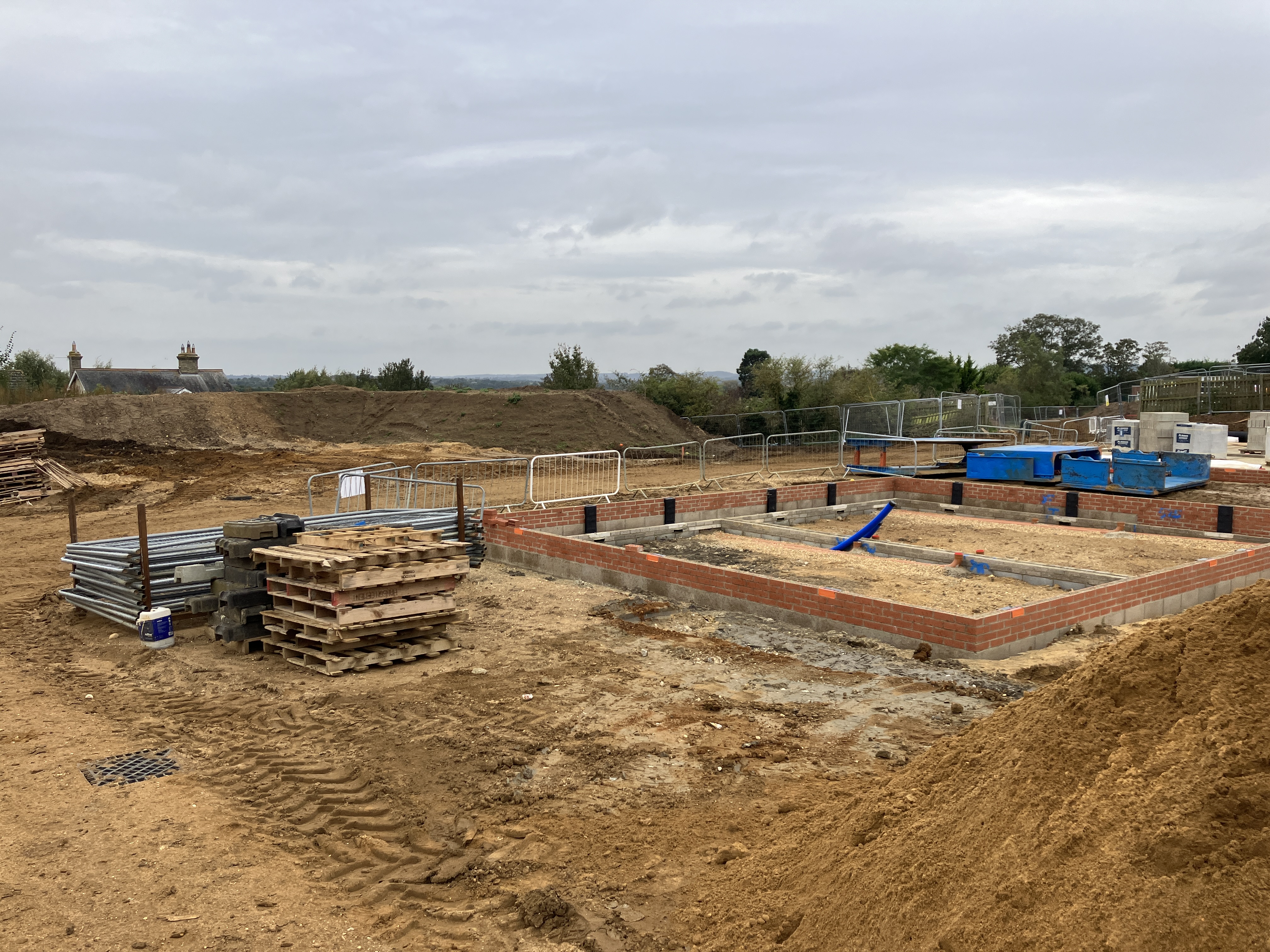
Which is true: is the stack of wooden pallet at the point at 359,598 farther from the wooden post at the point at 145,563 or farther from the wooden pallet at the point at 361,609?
the wooden post at the point at 145,563

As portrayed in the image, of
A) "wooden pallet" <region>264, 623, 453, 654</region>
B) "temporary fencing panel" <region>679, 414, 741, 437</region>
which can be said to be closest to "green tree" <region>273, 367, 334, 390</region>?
"temporary fencing panel" <region>679, 414, 741, 437</region>

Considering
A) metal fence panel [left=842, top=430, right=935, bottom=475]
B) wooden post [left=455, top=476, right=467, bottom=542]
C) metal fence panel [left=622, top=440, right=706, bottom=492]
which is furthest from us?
metal fence panel [left=622, top=440, right=706, bottom=492]

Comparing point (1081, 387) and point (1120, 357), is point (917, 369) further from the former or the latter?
point (1120, 357)

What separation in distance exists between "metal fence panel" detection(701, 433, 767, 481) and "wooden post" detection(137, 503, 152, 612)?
15.6 metres

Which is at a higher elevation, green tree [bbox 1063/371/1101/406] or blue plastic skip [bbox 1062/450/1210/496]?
green tree [bbox 1063/371/1101/406]

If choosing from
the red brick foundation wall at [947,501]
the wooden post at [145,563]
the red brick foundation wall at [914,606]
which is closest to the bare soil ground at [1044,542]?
the red brick foundation wall at [947,501]

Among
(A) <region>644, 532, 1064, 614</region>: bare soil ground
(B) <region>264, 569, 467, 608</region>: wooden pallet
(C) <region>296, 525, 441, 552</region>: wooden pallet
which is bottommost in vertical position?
(A) <region>644, 532, 1064, 614</region>: bare soil ground

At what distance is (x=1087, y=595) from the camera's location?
332 inches

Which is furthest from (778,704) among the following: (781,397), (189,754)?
(781,397)

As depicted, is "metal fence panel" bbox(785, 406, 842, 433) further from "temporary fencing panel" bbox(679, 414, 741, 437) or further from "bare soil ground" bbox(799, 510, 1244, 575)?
"bare soil ground" bbox(799, 510, 1244, 575)

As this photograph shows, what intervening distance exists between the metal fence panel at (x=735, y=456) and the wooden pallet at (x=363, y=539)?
48.7 feet

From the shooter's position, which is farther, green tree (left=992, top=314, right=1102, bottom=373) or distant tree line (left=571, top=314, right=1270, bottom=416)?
green tree (left=992, top=314, right=1102, bottom=373)

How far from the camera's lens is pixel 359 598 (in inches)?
302

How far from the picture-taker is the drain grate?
5.48 meters
